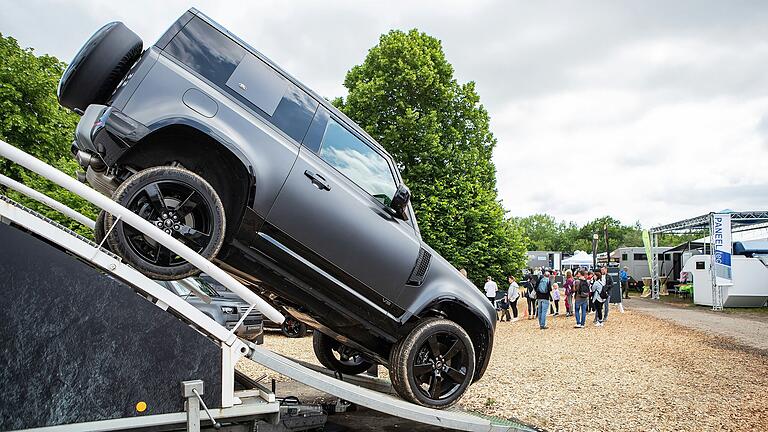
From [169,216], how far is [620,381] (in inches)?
289

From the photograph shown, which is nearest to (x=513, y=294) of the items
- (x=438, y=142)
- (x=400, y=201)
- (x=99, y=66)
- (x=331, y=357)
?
(x=438, y=142)

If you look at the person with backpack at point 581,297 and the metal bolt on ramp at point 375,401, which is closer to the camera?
the metal bolt on ramp at point 375,401

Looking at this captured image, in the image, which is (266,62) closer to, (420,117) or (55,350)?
(55,350)

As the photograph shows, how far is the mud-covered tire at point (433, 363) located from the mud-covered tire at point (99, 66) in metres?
2.61

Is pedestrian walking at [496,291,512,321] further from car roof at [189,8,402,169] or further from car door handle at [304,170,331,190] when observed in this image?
car door handle at [304,170,331,190]

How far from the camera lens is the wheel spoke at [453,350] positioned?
427 centimetres

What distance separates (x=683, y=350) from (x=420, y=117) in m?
11.4

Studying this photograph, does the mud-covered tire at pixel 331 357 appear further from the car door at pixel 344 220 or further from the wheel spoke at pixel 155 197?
the wheel spoke at pixel 155 197

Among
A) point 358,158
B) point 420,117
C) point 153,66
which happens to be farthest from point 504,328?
point 153,66

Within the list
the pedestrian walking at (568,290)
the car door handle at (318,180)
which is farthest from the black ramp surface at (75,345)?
the pedestrian walking at (568,290)

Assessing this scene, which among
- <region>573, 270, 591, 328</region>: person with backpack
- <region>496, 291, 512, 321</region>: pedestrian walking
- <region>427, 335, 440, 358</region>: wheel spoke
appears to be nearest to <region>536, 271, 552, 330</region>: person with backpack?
<region>573, 270, 591, 328</region>: person with backpack

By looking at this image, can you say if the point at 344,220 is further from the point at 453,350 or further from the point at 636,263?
the point at 636,263

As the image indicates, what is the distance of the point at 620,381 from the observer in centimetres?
827

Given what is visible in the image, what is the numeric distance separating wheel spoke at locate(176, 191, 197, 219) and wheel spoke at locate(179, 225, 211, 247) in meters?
0.09
